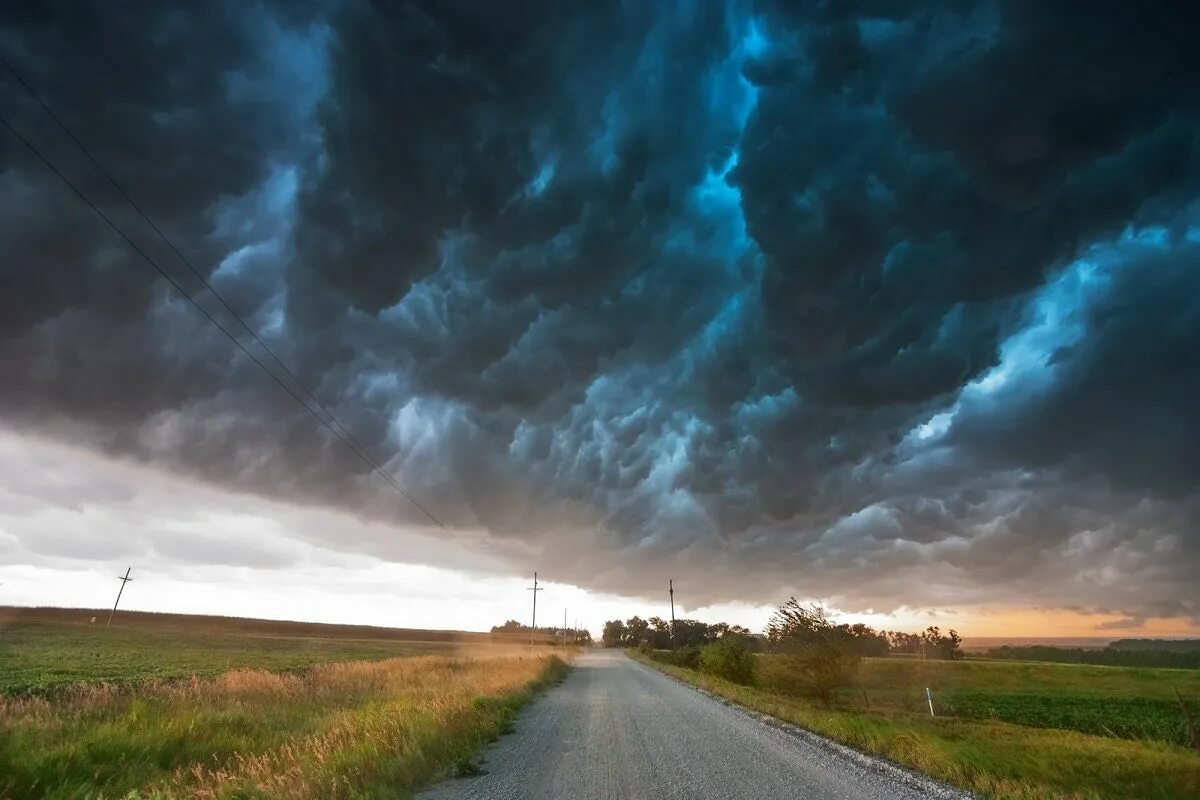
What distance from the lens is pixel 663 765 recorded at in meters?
10.9

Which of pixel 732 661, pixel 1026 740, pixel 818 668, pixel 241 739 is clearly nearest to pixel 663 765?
pixel 241 739

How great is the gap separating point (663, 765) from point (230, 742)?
9.20 m

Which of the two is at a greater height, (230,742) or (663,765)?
(230,742)

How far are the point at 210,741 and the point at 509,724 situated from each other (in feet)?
23.7

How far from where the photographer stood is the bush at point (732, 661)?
43000 millimetres

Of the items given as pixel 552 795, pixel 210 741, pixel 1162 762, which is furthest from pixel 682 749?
pixel 1162 762

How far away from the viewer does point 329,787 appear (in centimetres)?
787

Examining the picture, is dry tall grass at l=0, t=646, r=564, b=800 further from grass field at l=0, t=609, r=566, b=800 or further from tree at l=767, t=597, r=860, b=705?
tree at l=767, t=597, r=860, b=705

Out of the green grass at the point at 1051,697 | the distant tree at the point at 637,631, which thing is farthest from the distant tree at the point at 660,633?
the green grass at the point at 1051,697

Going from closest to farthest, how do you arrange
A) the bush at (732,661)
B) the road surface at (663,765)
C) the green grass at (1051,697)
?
the road surface at (663,765)
the green grass at (1051,697)
the bush at (732,661)

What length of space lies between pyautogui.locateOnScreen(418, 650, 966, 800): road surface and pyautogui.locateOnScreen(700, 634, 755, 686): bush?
27.0m

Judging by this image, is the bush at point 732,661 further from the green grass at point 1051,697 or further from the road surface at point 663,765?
the road surface at point 663,765

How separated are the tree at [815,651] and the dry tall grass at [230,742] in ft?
53.0

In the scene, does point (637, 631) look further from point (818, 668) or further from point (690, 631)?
point (818, 668)
